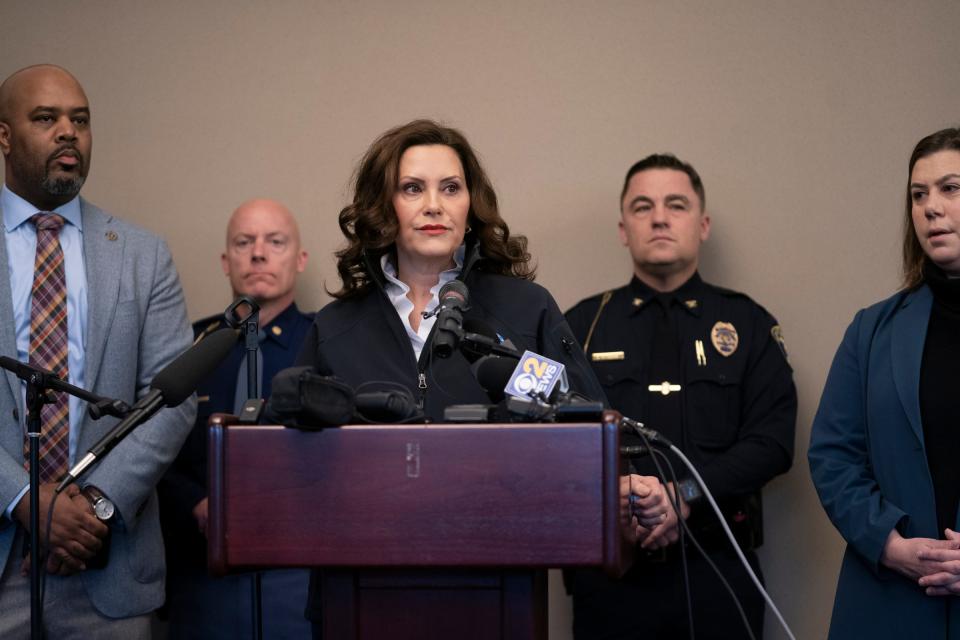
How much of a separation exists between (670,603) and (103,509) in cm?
168

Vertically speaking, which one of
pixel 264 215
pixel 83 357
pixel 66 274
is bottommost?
pixel 83 357

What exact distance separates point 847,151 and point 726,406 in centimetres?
118

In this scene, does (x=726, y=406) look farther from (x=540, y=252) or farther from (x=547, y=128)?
(x=547, y=128)

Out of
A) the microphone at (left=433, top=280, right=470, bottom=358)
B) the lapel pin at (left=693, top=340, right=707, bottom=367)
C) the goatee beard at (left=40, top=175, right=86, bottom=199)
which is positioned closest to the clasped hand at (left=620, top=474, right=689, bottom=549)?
the microphone at (left=433, top=280, right=470, bottom=358)

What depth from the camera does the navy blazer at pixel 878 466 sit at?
261 cm

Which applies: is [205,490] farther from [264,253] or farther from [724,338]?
[724,338]

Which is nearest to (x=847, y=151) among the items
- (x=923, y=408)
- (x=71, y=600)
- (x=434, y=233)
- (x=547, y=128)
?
(x=547, y=128)

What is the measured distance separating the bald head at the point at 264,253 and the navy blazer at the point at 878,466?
200cm

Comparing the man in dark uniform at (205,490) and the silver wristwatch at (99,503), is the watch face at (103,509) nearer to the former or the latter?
the silver wristwatch at (99,503)

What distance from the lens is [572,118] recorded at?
4.41m

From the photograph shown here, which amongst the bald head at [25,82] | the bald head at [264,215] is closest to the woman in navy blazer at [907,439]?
the bald head at [264,215]

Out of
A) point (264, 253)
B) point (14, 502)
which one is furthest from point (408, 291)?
point (264, 253)

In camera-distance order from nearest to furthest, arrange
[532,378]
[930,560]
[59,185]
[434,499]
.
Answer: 1. [434,499]
2. [532,378]
3. [930,560]
4. [59,185]

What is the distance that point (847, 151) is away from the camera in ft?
13.8
